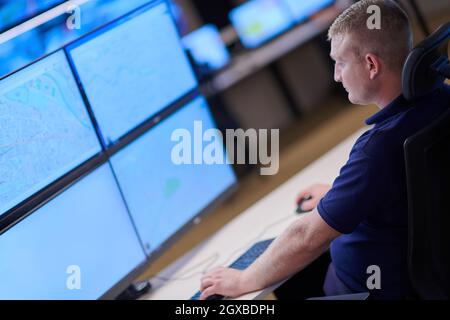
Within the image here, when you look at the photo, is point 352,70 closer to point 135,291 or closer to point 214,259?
point 214,259

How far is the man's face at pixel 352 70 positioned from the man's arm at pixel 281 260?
0.31 meters

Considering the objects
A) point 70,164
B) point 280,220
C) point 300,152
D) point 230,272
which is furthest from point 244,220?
point 300,152

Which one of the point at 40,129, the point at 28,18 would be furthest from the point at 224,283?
the point at 28,18

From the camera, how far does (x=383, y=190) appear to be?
1516 millimetres

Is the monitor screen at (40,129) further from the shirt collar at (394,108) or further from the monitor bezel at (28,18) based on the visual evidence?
the shirt collar at (394,108)

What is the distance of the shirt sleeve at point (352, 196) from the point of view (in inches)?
59.1

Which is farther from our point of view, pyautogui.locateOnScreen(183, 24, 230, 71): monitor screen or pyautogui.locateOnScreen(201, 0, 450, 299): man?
pyautogui.locateOnScreen(183, 24, 230, 71): monitor screen

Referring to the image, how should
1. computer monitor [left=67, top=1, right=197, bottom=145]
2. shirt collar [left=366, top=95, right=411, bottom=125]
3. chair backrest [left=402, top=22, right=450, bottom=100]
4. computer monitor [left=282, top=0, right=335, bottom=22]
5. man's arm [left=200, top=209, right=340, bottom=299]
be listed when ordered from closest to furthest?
chair backrest [left=402, top=22, right=450, bottom=100]
shirt collar [left=366, top=95, right=411, bottom=125]
man's arm [left=200, top=209, right=340, bottom=299]
computer monitor [left=67, top=1, right=197, bottom=145]
computer monitor [left=282, top=0, right=335, bottom=22]

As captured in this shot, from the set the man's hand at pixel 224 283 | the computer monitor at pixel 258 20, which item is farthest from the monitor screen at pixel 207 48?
the man's hand at pixel 224 283

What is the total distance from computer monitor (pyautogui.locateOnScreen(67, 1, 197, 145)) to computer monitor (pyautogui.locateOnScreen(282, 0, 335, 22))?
324 cm

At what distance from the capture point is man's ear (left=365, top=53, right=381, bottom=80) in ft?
4.87

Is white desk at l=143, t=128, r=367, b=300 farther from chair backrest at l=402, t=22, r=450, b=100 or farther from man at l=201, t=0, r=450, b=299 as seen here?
chair backrest at l=402, t=22, r=450, b=100

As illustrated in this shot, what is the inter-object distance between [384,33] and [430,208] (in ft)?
1.36

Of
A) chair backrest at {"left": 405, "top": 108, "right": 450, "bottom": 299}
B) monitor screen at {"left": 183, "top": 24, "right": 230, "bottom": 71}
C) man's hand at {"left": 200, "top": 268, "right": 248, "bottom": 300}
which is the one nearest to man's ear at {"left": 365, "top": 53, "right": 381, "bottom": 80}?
chair backrest at {"left": 405, "top": 108, "right": 450, "bottom": 299}
